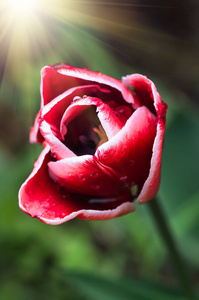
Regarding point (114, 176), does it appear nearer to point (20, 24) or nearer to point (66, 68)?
point (66, 68)

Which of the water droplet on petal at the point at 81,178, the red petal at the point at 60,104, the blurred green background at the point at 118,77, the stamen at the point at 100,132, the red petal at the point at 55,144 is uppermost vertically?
the red petal at the point at 60,104

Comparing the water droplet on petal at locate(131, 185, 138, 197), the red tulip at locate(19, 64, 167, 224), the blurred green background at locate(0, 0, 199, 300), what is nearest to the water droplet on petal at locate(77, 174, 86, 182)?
the red tulip at locate(19, 64, 167, 224)

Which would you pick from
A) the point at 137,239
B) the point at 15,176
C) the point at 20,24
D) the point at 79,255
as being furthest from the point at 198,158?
the point at 20,24

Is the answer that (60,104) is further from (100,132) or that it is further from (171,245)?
(171,245)

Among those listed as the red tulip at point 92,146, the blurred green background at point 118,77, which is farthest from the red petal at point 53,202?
the blurred green background at point 118,77

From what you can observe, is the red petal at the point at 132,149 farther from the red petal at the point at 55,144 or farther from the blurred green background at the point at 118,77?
the blurred green background at the point at 118,77

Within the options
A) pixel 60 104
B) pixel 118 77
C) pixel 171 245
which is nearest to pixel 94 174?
pixel 60 104

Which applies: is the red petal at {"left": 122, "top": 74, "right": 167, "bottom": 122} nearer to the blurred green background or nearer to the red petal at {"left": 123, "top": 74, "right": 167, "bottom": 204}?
the red petal at {"left": 123, "top": 74, "right": 167, "bottom": 204}
